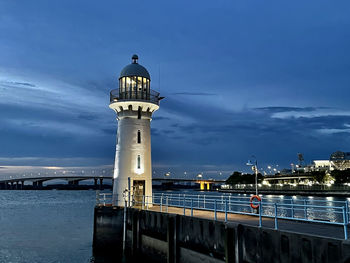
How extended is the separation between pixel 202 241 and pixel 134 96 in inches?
631

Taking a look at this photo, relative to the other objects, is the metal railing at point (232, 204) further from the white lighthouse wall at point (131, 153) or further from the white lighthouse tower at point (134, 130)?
the white lighthouse wall at point (131, 153)

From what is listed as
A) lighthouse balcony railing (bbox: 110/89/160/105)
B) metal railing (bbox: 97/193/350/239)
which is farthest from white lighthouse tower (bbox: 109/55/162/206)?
metal railing (bbox: 97/193/350/239)

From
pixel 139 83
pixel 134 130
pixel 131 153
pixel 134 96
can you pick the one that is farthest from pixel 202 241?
pixel 139 83

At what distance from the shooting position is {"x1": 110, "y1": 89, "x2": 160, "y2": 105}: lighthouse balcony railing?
27500 millimetres

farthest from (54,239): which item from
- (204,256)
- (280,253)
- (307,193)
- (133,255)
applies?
(307,193)

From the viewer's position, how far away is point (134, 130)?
2750 cm

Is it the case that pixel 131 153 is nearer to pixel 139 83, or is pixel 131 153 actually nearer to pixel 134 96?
pixel 134 96

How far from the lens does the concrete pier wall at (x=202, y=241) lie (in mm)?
9742

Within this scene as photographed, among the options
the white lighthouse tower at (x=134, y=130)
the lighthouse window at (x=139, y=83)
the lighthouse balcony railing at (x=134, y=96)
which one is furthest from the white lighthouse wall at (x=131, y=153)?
the lighthouse window at (x=139, y=83)

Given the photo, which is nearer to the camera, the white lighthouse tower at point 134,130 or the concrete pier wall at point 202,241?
the concrete pier wall at point 202,241

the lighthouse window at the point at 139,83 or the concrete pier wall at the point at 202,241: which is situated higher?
the lighthouse window at the point at 139,83

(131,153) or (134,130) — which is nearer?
(131,153)

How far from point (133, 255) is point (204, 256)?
789cm

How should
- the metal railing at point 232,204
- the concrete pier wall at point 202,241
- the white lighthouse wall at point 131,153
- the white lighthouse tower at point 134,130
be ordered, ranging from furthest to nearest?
the white lighthouse tower at point 134,130
the white lighthouse wall at point 131,153
the metal railing at point 232,204
the concrete pier wall at point 202,241
